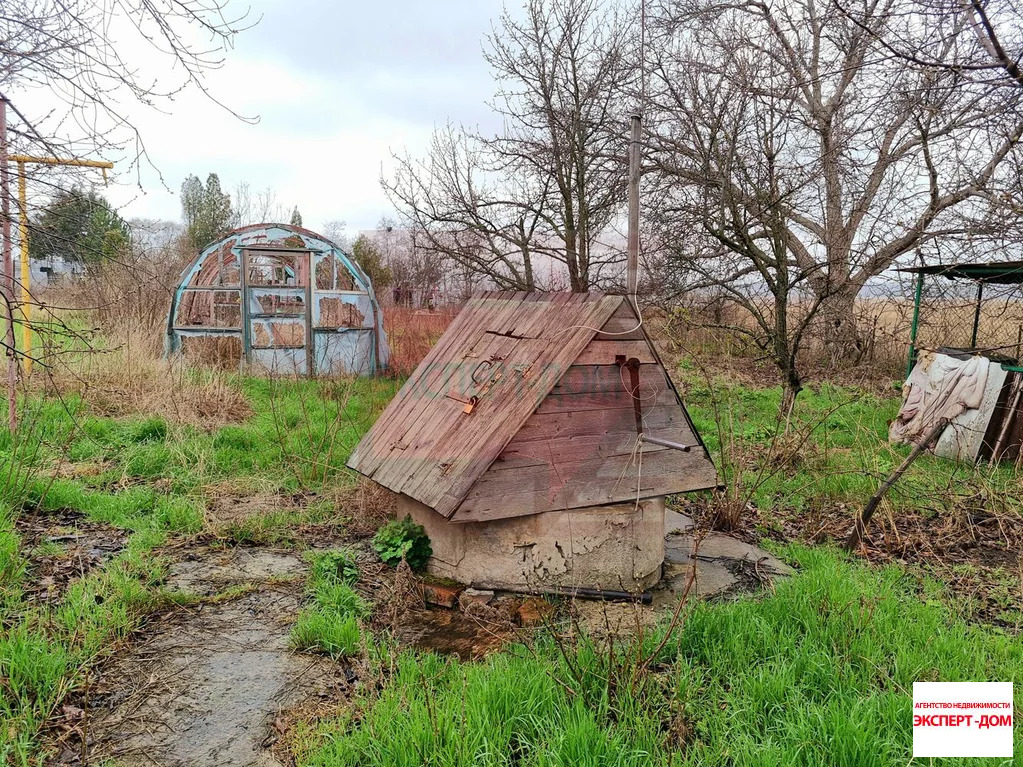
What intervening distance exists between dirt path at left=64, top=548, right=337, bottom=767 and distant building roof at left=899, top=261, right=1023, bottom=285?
681 centimetres

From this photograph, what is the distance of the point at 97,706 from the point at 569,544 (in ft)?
9.10

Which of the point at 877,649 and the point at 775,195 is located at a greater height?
the point at 775,195

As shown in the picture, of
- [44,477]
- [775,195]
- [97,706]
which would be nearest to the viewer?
[97,706]

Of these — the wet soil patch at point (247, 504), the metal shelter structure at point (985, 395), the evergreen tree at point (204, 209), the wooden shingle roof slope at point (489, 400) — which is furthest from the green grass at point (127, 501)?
the evergreen tree at point (204, 209)

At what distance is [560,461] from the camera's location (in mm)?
4512

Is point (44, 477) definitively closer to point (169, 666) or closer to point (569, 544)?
point (169, 666)

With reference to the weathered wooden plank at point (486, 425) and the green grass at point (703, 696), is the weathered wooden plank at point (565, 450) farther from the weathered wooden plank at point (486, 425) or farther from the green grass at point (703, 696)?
the green grass at point (703, 696)

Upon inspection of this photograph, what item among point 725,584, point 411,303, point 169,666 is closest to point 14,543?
point 169,666

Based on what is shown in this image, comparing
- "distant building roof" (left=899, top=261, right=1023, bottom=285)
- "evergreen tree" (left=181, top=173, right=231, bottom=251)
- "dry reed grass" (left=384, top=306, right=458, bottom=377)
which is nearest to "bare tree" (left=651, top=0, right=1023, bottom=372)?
"distant building roof" (left=899, top=261, right=1023, bottom=285)

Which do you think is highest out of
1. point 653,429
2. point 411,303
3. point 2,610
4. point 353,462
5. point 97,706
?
point 411,303

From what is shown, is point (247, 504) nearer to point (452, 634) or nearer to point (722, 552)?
point (452, 634)

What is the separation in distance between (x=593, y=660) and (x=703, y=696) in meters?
0.56

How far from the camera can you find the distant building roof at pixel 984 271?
7.50m

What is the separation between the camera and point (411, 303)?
20266 millimetres
